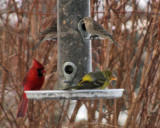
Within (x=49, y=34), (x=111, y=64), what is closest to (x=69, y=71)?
(x=49, y=34)

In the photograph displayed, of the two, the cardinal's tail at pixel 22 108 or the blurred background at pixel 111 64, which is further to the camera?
the blurred background at pixel 111 64

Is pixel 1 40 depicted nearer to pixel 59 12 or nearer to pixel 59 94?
pixel 59 12

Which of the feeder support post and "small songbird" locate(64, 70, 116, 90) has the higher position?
the feeder support post

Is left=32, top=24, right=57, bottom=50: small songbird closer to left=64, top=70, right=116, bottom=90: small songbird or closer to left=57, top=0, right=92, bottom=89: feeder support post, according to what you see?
left=57, top=0, right=92, bottom=89: feeder support post

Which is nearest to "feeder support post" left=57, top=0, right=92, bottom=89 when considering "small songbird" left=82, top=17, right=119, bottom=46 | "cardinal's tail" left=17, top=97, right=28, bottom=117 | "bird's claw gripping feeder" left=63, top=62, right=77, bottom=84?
"bird's claw gripping feeder" left=63, top=62, right=77, bottom=84

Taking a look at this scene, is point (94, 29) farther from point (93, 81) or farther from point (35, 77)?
point (35, 77)

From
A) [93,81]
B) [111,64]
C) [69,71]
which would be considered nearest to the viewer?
[93,81]

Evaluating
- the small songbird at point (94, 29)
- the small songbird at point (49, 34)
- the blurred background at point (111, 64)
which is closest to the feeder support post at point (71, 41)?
the small songbird at point (49, 34)

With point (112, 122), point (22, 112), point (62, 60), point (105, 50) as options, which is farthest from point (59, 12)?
point (112, 122)

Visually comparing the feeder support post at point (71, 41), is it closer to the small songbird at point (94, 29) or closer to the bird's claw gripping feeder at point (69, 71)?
the bird's claw gripping feeder at point (69, 71)

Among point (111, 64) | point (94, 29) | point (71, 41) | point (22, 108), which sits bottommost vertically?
point (22, 108)

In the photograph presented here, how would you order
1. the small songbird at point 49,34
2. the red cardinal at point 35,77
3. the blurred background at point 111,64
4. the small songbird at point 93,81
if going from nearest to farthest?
the small songbird at point 93,81, the red cardinal at point 35,77, the small songbird at point 49,34, the blurred background at point 111,64

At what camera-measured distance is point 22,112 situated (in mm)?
4383

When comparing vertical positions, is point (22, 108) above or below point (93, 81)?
below
